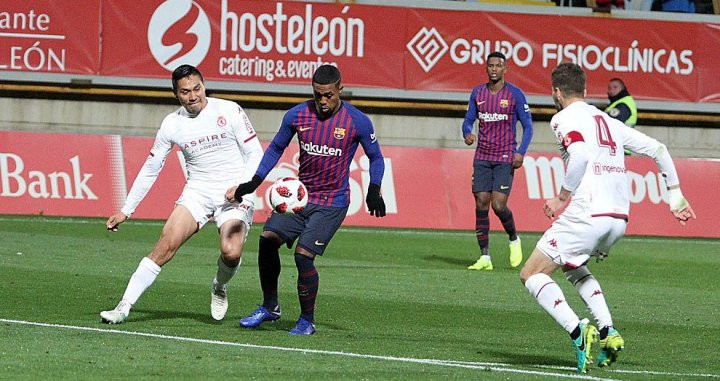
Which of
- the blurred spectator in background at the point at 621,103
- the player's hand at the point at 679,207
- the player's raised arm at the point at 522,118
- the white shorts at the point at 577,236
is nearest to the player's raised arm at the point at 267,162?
the white shorts at the point at 577,236

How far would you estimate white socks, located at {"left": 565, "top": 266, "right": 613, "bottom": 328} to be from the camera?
8812mm

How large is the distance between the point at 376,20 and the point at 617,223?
17.0m

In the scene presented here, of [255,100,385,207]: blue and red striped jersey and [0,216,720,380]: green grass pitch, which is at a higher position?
[255,100,385,207]: blue and red striped jersey

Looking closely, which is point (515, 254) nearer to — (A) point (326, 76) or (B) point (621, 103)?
(B) point (621, 103)

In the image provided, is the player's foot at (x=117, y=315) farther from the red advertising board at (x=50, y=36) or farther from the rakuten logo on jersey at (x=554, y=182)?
the red advertising board at (x=50, y=36)

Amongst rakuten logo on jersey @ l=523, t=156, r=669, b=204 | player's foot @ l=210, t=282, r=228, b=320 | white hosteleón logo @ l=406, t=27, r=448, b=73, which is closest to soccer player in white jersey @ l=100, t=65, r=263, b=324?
player's foot @ l=210, t=282, r=228, b=320

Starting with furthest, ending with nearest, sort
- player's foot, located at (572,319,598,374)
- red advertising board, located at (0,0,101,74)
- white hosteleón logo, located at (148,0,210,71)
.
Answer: white hosteleón logo, located at (148,0,210,71) → red advertising board, located at (0,0,101,74) → player's foot, located at (572,319,598,374)

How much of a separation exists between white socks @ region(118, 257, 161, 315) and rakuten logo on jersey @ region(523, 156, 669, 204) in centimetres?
1238

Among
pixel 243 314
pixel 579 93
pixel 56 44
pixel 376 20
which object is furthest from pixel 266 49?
pixel 579 93

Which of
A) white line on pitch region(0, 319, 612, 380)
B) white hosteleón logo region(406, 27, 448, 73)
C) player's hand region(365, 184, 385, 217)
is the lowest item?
white line on pitch region(0, 319, 612, 380)

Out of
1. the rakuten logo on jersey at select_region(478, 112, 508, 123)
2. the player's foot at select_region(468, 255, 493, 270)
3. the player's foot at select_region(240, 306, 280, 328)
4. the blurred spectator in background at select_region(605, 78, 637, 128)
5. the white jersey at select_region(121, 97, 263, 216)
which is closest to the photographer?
the player's foot at select_region(240, 306, 280, 328)

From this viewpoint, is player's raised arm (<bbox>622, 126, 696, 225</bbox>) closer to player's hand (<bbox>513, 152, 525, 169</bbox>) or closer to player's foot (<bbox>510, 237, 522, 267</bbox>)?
player's hand (<bbox>513, 152, 525, 169</bbox>)

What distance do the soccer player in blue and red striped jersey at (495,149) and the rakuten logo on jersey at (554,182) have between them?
600 centimetres

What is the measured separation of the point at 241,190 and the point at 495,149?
21.2 feet
